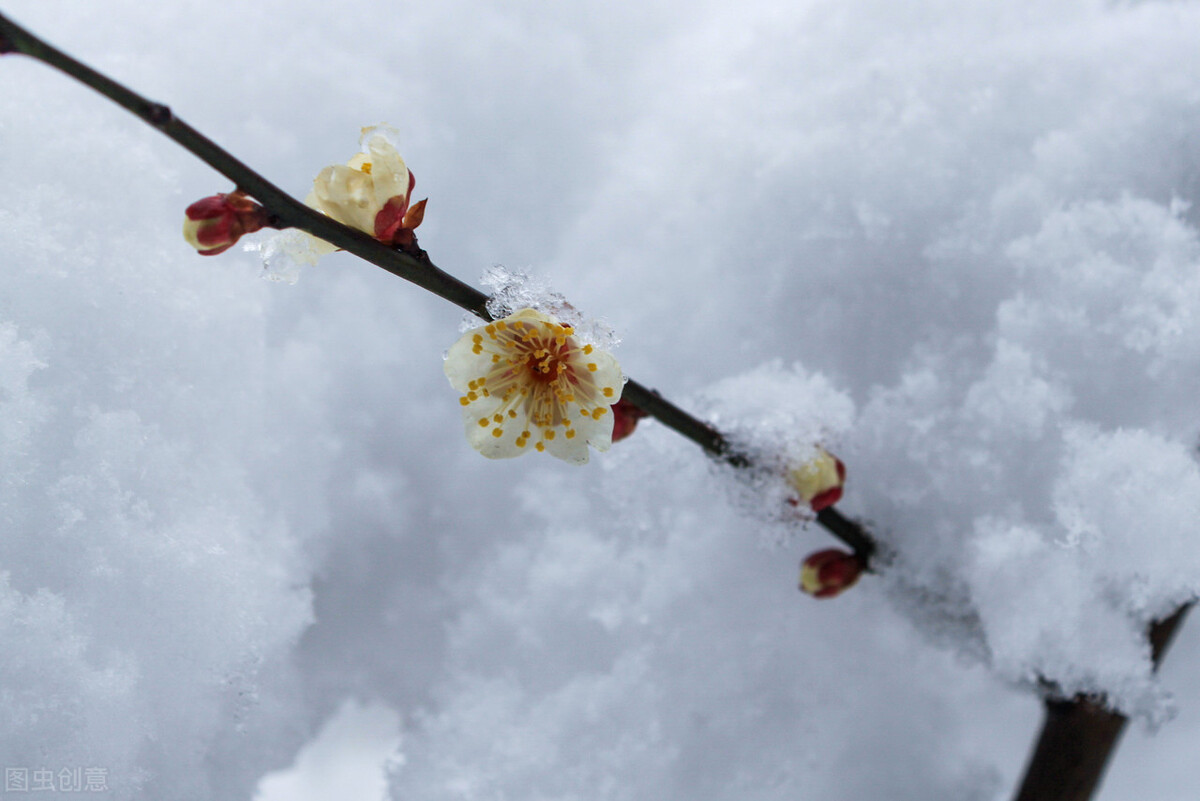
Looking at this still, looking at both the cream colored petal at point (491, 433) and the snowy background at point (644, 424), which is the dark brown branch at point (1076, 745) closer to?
the snowy background at point (644, 424)

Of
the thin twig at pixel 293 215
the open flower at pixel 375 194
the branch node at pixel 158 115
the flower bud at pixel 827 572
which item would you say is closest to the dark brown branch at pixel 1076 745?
the flower bud at pixel 827 572

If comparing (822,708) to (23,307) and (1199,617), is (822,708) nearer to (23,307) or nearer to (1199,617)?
(1199,617)

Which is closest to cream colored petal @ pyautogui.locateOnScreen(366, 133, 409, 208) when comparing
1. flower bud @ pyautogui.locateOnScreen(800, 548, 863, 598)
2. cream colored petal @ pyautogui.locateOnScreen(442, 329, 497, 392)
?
cream colored petal @ pyautogui.locateOnScreen(442, 329, 497, 392)

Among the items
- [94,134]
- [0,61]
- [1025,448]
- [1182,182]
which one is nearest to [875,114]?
[1182,182]

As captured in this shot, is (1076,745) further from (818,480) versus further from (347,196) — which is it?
(347,196)

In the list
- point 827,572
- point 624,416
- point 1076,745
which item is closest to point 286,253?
point 624,416
